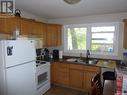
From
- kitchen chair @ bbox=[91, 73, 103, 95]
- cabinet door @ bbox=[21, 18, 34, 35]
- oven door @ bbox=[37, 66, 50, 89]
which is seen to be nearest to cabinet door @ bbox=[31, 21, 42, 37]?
cabinet door @ bbox=[21, 18, 34, 35]

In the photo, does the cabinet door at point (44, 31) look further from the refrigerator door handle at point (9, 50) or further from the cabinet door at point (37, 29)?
the refrigerator door handle at point (9, 50)

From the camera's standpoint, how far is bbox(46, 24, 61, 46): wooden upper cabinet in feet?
12.7

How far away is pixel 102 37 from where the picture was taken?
3.65 m

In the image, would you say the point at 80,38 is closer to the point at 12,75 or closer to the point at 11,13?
the point at 11,13

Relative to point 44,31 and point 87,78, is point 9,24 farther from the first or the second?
point 87,78

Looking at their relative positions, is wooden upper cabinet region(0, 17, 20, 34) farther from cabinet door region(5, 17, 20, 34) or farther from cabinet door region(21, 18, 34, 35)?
cabinet door region(21, 18, 34, 35)

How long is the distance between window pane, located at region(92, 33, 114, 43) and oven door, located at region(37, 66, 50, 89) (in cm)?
166

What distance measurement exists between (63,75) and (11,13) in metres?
2.16

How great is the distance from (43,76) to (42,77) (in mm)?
47

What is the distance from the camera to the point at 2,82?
6.59 ft

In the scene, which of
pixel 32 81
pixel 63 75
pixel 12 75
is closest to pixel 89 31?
pixel 63 75

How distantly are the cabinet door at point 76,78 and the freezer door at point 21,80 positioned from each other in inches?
47.1

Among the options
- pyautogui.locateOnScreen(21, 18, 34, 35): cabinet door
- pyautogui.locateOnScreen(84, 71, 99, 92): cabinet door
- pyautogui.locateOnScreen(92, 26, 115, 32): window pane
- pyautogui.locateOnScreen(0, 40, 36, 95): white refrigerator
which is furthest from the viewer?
pyautogui.locateOnScreen(92, 26, 115, 32): window pane

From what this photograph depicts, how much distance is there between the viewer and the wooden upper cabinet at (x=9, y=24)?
2.49 metres
